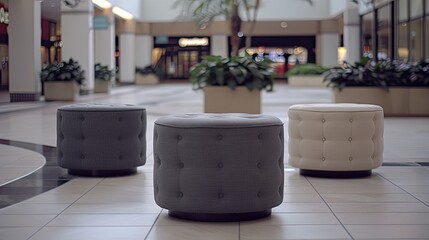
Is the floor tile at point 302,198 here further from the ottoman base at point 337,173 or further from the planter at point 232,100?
the planter at point 232,100

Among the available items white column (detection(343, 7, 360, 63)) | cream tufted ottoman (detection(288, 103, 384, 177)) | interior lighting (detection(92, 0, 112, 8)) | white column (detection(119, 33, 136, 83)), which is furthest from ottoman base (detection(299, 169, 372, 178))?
white column (detection(119, 33, 136, 83))

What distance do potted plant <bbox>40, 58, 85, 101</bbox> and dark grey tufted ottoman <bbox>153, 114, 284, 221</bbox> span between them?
21.0 meters

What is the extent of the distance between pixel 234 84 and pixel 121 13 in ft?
82.5

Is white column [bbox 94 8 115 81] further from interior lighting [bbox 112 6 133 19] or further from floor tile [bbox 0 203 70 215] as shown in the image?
floor tile [bbox 0 203 70 215]

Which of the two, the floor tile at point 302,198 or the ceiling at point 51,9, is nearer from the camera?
the floor tile at point 302,198

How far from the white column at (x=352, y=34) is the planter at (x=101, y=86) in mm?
13621

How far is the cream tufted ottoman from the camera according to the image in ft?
26.9

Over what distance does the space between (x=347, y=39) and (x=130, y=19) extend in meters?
13.7

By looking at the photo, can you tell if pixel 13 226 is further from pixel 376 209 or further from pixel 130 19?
pixel 130 19

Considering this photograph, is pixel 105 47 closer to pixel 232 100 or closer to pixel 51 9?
pixel 51 9

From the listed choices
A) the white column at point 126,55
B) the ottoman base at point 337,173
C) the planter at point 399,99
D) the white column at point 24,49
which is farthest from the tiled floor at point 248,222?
the white column at point 126,55

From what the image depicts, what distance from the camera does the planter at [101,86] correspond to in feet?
109

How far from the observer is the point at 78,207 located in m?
6.57

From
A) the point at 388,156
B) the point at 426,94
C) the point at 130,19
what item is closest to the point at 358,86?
the point at 426,94
